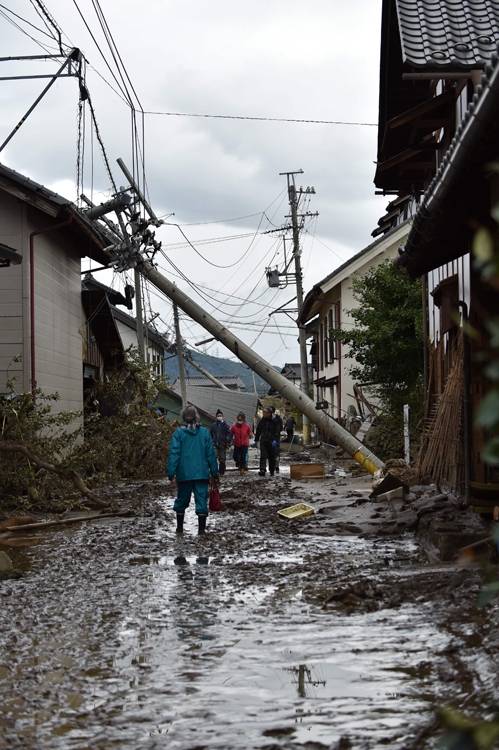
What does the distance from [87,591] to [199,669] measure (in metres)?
2.79

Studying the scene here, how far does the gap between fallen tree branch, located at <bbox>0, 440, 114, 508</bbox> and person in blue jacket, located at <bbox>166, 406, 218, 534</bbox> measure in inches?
98.7

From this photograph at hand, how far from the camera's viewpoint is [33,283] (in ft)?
55.8

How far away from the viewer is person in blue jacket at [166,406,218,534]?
11.4m

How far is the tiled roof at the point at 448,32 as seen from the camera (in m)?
9.61

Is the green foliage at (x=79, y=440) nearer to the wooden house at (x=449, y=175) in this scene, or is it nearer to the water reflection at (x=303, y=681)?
the wooden house at (x=449, y=175)

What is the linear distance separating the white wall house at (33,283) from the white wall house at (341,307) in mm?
14064

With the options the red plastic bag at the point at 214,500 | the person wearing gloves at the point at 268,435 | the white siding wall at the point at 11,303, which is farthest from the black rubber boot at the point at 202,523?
the person wearing gloves at the point at 268,435

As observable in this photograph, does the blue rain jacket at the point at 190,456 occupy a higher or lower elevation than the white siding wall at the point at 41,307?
lower

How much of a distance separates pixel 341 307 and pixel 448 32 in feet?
83.8

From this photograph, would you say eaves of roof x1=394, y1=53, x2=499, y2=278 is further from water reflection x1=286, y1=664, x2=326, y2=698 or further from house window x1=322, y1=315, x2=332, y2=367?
house window x1=322, y1=315, x2=332, y2=367

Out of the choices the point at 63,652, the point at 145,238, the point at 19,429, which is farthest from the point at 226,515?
the point at 145,238

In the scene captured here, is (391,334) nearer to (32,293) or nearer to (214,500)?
(32,293)

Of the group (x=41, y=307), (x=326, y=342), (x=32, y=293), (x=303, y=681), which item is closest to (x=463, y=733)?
(x=303, y=681)

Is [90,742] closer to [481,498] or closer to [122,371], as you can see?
[481,498]
